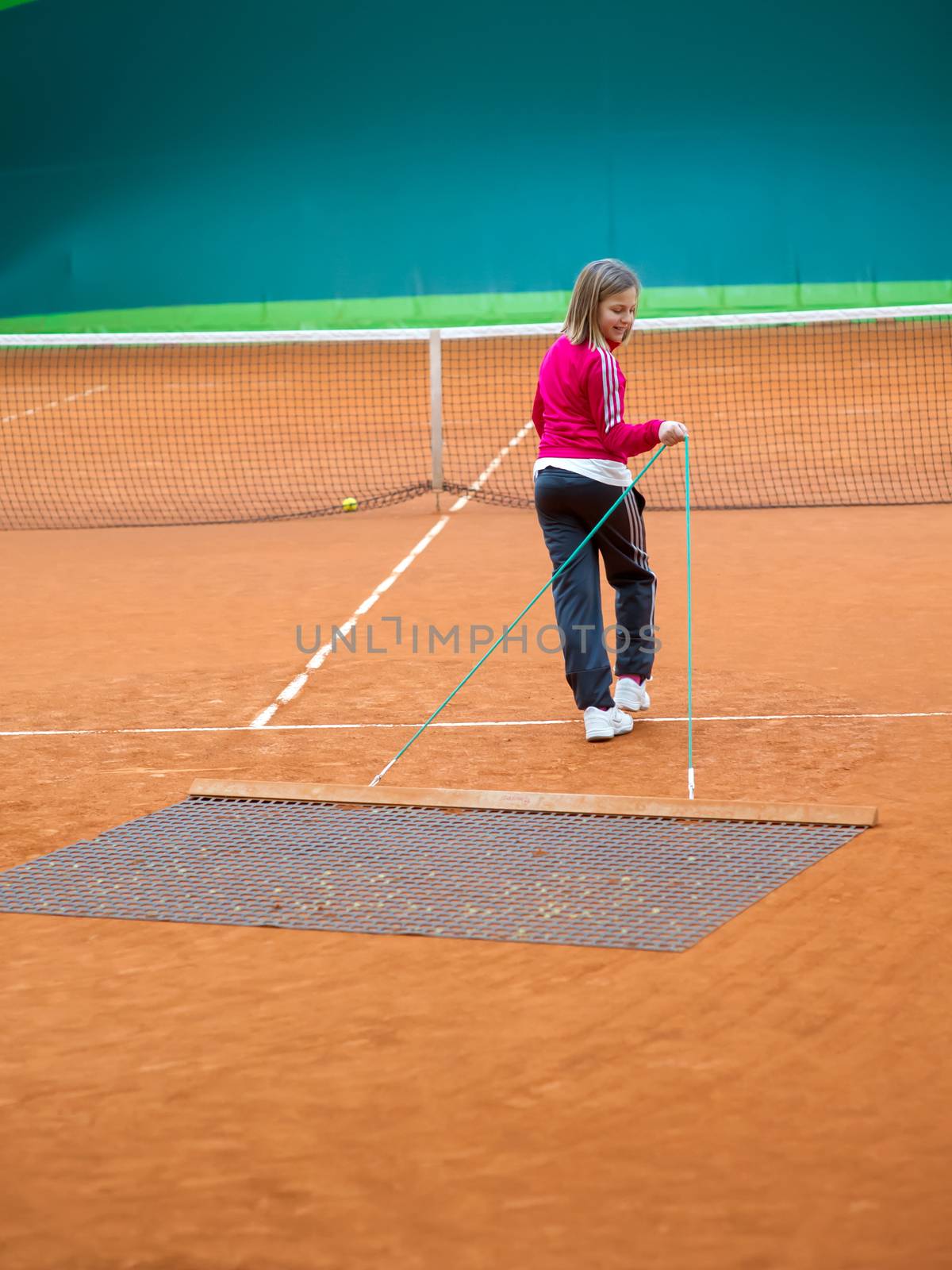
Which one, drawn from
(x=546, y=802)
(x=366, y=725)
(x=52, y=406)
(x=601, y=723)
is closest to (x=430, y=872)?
(x=546, y=802)

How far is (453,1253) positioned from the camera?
102 inches

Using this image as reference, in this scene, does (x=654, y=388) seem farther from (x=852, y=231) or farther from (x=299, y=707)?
(x=299, y=707)

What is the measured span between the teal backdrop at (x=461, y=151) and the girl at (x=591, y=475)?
59.7 feet

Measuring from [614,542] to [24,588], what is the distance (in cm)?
451

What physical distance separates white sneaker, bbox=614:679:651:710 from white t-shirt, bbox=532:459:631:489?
0.81 m

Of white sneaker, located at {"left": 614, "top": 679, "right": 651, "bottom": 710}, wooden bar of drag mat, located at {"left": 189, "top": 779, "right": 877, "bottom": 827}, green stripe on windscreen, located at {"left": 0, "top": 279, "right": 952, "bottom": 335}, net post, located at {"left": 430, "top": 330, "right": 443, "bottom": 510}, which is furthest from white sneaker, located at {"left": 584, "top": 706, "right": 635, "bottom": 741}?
green stripe on windscreen, located at {"left": 0, "top": 279, "right": 952, "bottom": 335}

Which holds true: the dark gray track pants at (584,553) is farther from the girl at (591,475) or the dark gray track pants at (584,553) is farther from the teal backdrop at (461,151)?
the teal backdrop at (461,151)

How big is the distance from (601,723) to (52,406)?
13.8m

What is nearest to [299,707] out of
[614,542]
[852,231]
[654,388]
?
[614,542]

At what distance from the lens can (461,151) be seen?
23.3 meters

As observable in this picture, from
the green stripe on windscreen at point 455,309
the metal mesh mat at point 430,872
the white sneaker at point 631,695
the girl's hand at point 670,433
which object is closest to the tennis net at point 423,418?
the green stripe on windscreen at point 455,309

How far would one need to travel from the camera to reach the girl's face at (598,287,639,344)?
538cm

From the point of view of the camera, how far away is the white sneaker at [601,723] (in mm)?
5664

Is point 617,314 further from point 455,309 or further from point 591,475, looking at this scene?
point 455,309
